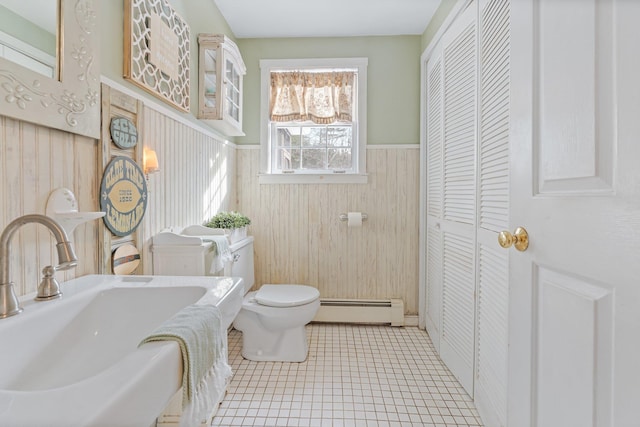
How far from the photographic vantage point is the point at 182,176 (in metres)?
1.82

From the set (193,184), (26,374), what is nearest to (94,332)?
(26,374)

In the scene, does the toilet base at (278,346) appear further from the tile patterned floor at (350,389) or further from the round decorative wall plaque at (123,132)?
the round decorative wall plaque at (123,132)

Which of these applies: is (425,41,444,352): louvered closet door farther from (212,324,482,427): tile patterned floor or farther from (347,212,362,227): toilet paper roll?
(347,212,362,227): toilet paper roll

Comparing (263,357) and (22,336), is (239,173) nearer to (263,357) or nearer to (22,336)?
(263,357)

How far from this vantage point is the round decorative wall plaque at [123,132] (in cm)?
124

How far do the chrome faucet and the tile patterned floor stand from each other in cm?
116

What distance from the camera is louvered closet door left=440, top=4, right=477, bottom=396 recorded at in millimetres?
1673

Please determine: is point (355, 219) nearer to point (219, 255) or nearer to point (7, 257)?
point (219, 255)

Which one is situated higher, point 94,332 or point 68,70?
point 68,70

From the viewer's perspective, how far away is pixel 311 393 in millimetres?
1749

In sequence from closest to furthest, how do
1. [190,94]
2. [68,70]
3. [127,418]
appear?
1. [127,418]
2. [68,70]
3. [190,94]

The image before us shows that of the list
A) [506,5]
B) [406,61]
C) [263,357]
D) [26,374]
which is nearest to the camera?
[26,374]

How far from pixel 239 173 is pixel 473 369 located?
2211 mm

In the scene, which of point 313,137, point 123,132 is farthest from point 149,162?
point 313,137
